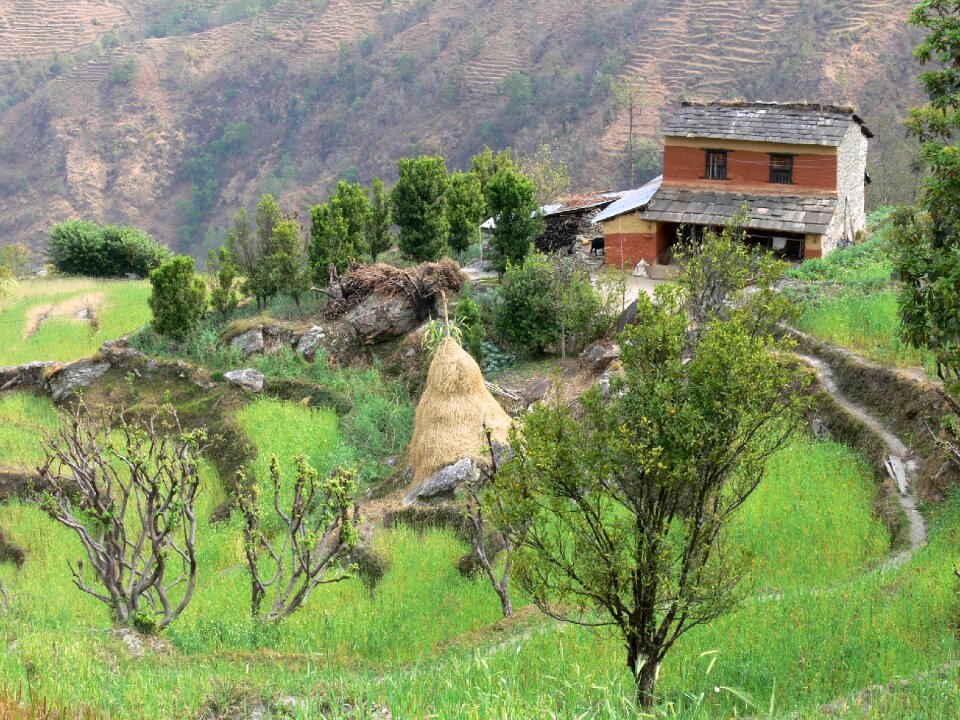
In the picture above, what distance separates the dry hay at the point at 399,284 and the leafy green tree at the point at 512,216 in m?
1.67

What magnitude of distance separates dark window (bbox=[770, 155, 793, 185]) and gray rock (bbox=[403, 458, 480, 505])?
1637 cm

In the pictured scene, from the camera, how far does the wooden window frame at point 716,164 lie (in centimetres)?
2969

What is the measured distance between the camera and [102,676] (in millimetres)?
7965

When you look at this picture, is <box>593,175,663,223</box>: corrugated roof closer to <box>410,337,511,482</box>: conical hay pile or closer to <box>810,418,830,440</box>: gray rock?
<box>410,337,511,482</box>: conical hay pile

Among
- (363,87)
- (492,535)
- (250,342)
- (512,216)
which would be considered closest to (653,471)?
(492,535)

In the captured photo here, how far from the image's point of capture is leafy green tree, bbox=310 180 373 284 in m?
27.2

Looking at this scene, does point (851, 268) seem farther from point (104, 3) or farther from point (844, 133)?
point (104, 3)

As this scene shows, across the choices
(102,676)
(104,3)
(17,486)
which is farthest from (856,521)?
(104,3)

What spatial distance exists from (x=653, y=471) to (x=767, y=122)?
78.4ft

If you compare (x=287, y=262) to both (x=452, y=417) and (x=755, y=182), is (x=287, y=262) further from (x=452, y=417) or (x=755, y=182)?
(x=755, y=182)

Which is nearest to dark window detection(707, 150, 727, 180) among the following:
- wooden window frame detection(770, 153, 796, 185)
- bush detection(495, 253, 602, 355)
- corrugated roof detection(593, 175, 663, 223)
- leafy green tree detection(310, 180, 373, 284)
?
wooden window frame detection(770, 153, 796, 185)

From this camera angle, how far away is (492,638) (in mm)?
11242

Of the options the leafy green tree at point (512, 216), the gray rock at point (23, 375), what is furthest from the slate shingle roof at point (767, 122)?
the gray rock at point (23, 375)

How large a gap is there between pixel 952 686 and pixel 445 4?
95.6 metres
